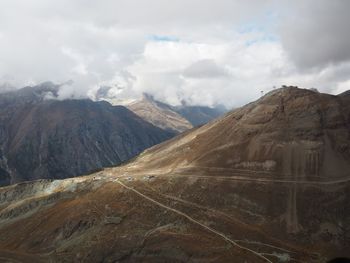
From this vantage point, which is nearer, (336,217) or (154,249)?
(154,249)

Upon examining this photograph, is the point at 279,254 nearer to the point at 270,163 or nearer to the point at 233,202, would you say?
the point at 233,202

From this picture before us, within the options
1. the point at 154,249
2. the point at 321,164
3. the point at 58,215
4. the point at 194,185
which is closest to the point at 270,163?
the point at 321,164

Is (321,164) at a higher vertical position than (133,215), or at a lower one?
higher

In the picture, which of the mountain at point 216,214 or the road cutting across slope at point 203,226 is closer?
the road cutting across slope at point 203,226

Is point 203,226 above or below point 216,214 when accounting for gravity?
below

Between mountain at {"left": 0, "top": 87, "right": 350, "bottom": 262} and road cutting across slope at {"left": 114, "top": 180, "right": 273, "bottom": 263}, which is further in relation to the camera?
mountain at {"left": 0, "top": 87, "right": 350, "bottom": 262}

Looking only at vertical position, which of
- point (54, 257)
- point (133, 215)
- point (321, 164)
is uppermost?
point (321, 164)

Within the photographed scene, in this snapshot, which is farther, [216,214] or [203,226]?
[216,214]

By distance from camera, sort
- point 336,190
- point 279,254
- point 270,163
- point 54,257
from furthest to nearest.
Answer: point 270,163 < point 336,190 < point 54,257 < point 279,254
